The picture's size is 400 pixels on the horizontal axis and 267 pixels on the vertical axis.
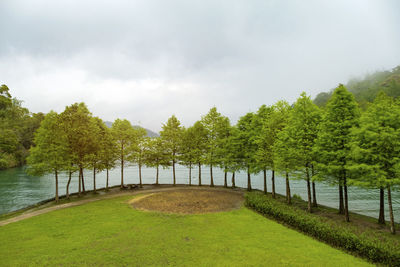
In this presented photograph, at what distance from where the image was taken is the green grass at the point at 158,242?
13.5 meters

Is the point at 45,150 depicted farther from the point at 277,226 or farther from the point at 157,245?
the point at 277,226

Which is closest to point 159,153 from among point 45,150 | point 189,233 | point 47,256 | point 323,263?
point 45,150

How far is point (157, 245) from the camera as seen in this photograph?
15641 millimetres

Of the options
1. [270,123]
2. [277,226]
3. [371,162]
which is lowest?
Result: [277,226]

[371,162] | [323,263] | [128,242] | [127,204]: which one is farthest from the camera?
[127,204]

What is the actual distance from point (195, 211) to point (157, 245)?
971 centimetres

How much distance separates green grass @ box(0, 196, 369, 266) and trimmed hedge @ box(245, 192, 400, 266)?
98 cm

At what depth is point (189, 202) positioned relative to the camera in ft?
95.6

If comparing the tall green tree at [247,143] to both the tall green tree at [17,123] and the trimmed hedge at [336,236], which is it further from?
the tall green tree at [17,123]

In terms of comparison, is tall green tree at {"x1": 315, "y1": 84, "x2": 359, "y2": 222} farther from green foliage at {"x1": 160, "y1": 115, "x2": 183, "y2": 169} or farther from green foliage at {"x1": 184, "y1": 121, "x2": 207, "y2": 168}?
green foliage at {"x1": 160, "y1": 115, "x2": 183, "y2": 169}

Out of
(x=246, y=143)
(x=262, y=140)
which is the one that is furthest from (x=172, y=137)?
(x=262, y=140)

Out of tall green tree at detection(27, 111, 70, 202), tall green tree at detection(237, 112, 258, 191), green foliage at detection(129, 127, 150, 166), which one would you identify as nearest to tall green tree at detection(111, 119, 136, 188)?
green foliage at detection(129, 127, 150, 166)

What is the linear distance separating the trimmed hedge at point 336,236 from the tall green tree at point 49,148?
96.1ft

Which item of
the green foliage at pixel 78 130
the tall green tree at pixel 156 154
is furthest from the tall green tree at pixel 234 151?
the green foliage at pixel 78 130
